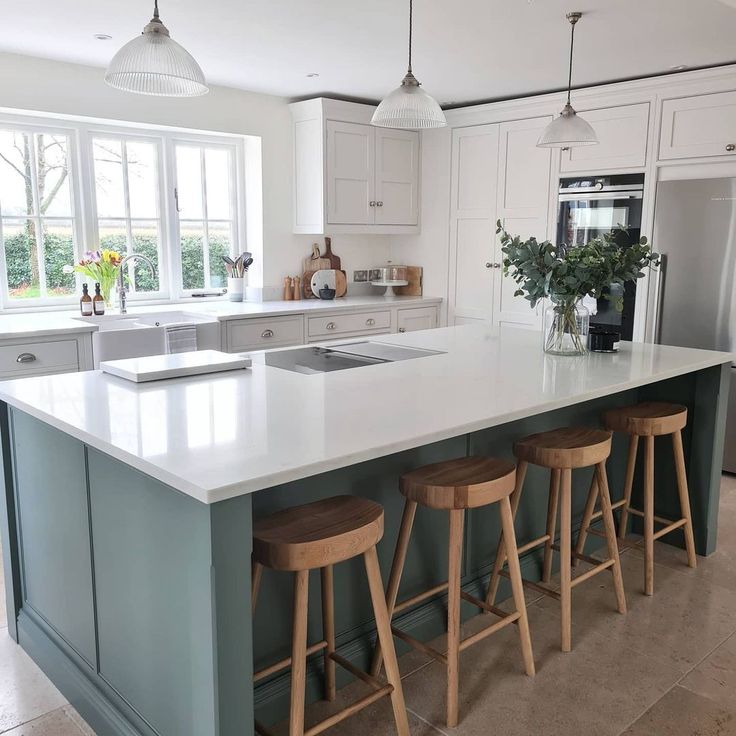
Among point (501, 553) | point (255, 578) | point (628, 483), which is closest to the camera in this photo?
point (255, 578)

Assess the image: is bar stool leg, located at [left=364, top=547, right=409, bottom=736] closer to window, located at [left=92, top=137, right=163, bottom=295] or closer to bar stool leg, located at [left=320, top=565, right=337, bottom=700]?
bar stool leg, located at [left=320, top=565, right=337, bottom=700]

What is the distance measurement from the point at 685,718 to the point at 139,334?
293 centimetres

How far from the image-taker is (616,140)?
439 centimetres

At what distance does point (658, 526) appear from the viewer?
3277 mm

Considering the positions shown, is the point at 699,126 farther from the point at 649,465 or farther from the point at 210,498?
the point at 210,498

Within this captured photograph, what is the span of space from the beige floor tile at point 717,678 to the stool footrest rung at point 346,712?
99cm

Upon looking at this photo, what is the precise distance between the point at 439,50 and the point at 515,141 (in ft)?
4.44

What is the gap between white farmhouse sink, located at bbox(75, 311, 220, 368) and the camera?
11.9 feet

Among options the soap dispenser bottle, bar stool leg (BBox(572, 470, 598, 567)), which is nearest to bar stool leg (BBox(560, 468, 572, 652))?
bar stool leg (BBox(572, 470, 598, 567))

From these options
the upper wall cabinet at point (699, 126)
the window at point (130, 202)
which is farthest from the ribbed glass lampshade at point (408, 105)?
the window at point (130, 202)

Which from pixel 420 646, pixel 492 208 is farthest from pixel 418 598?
pixel 492 208

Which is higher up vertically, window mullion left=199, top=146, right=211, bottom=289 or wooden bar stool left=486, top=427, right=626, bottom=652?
window mullion left=199, top=146, right=211, bottom=289

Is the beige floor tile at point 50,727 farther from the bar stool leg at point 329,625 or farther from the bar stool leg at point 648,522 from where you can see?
the bar stool leg at point 648,522

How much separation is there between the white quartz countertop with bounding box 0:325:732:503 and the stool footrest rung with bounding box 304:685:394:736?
0.65m
